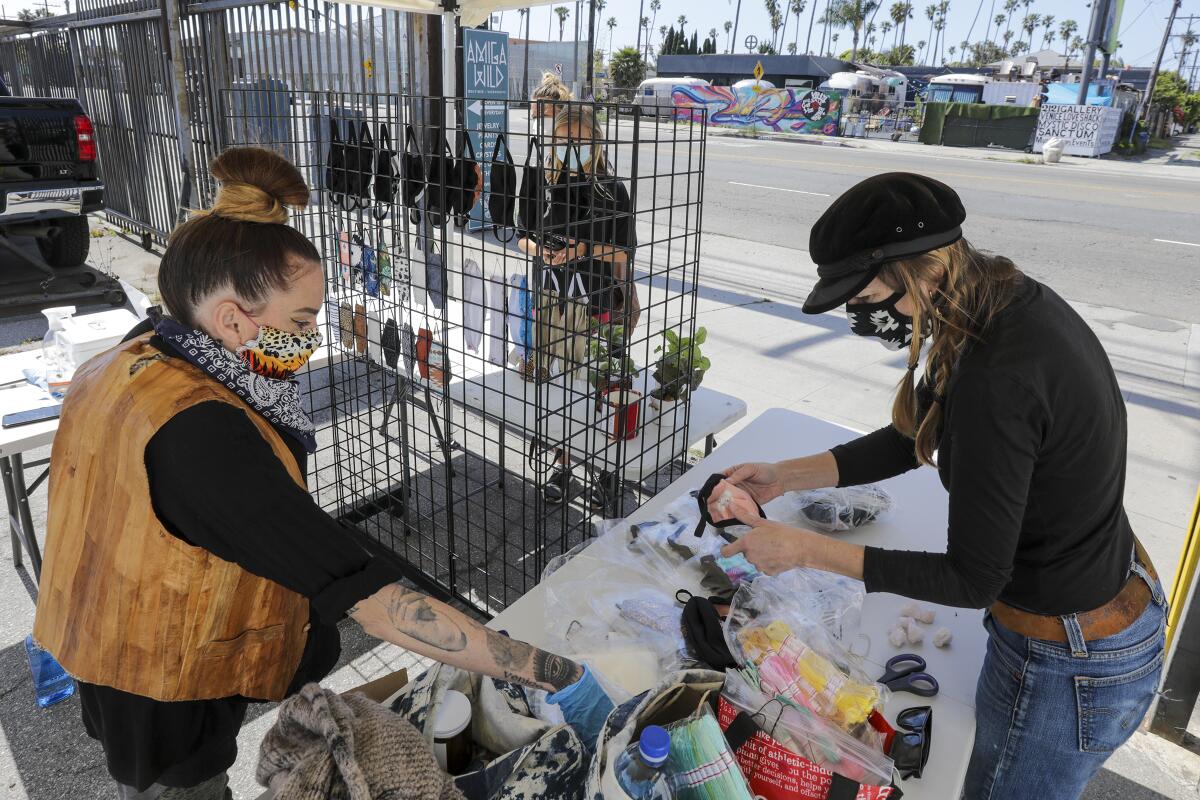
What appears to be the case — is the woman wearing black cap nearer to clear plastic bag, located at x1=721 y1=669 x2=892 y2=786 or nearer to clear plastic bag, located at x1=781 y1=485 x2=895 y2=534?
clear plastic bag, located at x1=721 y1=669 x2=892 y2=786

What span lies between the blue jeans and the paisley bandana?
1414mm

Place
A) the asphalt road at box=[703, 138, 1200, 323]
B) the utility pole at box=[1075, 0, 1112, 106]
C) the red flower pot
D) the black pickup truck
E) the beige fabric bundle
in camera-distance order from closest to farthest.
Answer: the beige fabric bundle → the red flower pot → the black pickup truck → the asphalt road at box=[703, 138, 1200, 323] → the utility pole at box=[1075, 0, 1112, 106]

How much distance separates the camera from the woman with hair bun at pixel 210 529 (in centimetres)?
118

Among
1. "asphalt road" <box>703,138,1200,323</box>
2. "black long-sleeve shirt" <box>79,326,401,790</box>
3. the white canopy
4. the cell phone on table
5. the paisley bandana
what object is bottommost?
"asphalt road" <box>703,138,1200,323</box>

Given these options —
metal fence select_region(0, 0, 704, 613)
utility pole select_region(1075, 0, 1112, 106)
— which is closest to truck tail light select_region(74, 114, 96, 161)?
metal fence select_region(0, 0, 704, 613)

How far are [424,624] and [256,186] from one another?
0.83 meters

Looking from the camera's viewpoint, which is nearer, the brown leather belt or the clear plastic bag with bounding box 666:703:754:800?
the clear plastic bag with bounding box 666:703:754:800

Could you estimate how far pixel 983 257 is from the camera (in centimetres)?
138

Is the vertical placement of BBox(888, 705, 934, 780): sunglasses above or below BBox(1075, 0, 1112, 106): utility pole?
below

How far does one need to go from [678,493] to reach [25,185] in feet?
21.7

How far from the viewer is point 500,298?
2859mm

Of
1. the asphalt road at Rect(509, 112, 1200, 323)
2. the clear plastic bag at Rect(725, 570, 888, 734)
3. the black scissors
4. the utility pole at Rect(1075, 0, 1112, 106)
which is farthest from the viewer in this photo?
the utility pole at Rect(1075, 0, 1112, 106)

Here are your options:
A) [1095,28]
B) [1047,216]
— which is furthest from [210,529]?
[1095,28]

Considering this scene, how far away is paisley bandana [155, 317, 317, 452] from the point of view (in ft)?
4.25
